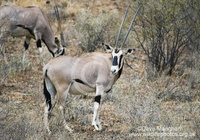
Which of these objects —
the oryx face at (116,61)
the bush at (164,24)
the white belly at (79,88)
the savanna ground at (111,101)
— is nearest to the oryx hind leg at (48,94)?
the savanna ground at (111,101)

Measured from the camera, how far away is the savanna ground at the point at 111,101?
5.13 metres

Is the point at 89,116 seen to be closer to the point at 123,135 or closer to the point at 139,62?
the point at 123,135

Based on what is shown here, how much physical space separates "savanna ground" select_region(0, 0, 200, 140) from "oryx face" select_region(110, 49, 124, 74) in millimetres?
685

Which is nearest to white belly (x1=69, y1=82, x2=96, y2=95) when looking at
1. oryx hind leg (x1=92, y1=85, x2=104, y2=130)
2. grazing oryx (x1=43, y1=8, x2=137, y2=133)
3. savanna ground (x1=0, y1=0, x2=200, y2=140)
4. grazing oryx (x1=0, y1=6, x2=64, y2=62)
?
grazing oryx (x1=43, y1=8, x2=137, y2=133)

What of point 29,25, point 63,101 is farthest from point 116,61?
point 29,25

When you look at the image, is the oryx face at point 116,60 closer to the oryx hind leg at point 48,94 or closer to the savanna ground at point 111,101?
the savanna ground at point 111,101

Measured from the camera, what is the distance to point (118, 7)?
13.9 metres

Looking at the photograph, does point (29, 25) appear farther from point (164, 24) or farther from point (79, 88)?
point (79, 88)

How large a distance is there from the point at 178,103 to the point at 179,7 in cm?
247

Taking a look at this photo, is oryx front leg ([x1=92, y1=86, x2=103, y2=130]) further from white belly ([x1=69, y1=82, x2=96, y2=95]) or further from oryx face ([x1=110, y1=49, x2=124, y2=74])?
oryx face ([x1=110, y1=49, x2=124, y2=74])

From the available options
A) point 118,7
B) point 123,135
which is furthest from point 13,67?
point 118,7

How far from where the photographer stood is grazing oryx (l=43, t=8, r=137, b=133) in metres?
5.55

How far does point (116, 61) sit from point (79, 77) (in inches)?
29.1

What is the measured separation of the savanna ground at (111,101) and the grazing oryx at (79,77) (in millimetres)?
320
